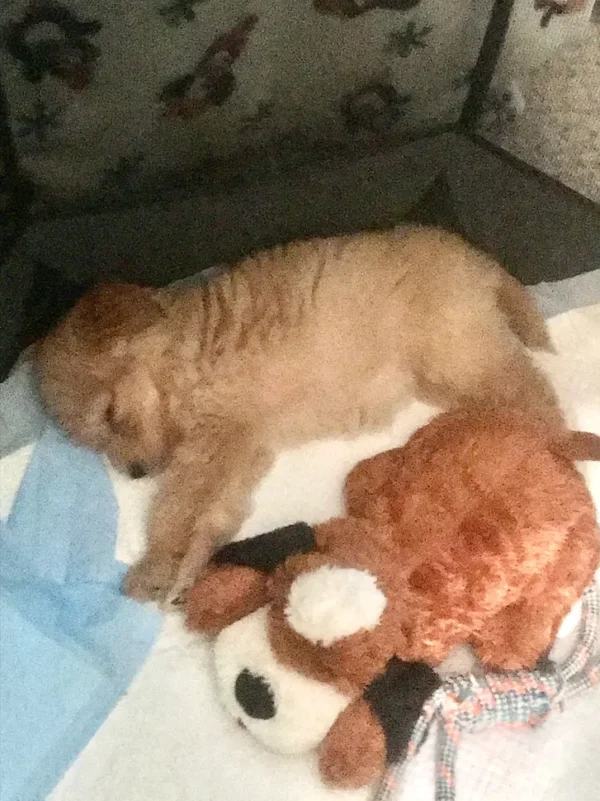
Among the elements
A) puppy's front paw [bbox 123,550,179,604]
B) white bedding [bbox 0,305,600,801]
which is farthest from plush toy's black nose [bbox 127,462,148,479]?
white bedding [bbox 0,305,600,801]

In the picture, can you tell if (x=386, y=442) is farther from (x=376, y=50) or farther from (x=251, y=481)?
(x=376, y=50)

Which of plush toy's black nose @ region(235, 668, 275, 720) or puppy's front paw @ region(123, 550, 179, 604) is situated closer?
plush toy's black nose @ region(235, 668, 275, 720)

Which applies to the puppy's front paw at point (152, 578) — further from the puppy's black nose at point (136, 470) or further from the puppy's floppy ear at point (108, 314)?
the puppy's floppy ear at point (108, 314)

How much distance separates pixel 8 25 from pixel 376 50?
613mm

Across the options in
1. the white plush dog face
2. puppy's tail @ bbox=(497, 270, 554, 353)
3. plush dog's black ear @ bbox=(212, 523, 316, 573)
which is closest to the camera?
the white plush dog face

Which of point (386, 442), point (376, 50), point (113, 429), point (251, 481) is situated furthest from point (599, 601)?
point (376, 50)

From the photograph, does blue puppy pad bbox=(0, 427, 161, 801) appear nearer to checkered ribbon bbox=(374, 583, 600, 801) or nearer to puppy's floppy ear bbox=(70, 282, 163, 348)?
puppy's floppy ear bbox=(70, 282, 163, 348)

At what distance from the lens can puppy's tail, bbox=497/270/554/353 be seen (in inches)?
59.6

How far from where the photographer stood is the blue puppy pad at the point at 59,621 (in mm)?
1132

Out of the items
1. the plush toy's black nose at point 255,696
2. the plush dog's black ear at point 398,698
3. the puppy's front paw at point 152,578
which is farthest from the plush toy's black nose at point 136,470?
the plush dog's black ear at point 398,698

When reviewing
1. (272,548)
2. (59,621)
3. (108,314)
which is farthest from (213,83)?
(59,621)

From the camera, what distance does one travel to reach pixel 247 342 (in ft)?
4.52

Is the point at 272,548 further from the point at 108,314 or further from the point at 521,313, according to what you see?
the point at 521,313

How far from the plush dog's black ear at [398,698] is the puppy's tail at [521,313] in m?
0.66
